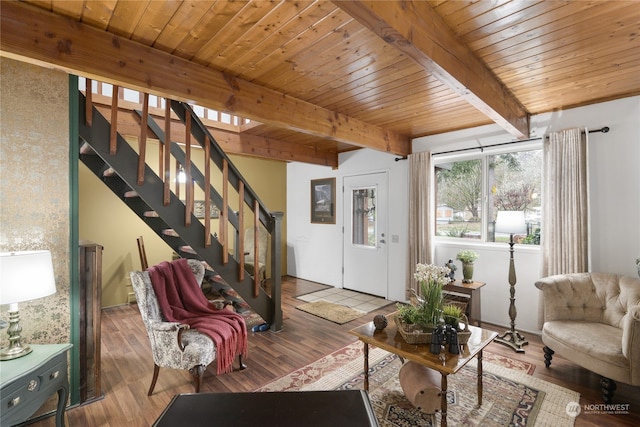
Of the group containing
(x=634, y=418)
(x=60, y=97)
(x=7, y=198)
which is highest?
(x=60, y=97)

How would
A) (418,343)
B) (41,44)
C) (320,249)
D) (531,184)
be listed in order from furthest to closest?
(320,249), (531,184), (418,343), (41,44)

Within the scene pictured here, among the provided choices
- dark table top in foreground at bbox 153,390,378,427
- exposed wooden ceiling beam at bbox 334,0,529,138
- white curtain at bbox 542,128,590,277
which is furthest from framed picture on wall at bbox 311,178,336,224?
dark table top in foreground at bbox 153,390,378,427

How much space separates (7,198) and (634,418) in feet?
14.5

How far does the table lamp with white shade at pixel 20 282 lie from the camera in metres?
Result: 1.55

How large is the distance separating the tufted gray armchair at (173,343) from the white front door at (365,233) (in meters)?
3.21

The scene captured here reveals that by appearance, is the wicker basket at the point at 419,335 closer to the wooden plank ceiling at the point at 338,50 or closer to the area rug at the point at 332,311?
the wooden plank ceiling at the point at 338,50

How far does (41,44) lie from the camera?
1.66 metres

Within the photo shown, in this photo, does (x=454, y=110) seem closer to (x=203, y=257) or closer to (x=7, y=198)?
(x=203, y=257)

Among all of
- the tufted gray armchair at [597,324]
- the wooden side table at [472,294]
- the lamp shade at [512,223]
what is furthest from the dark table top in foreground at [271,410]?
the wooden side table at [472,294]

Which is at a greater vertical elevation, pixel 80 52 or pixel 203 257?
pixel 80 52

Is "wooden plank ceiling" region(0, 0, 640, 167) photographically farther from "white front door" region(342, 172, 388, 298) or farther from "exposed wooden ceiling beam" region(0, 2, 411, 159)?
"white front door" region(342, 172, 388, 298)

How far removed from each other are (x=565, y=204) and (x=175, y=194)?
406cm

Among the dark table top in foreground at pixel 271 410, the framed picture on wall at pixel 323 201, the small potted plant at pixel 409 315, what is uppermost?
the framed picture on wall at pixel 323 201

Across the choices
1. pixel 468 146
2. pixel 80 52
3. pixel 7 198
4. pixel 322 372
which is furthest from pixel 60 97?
pixel 468 146
